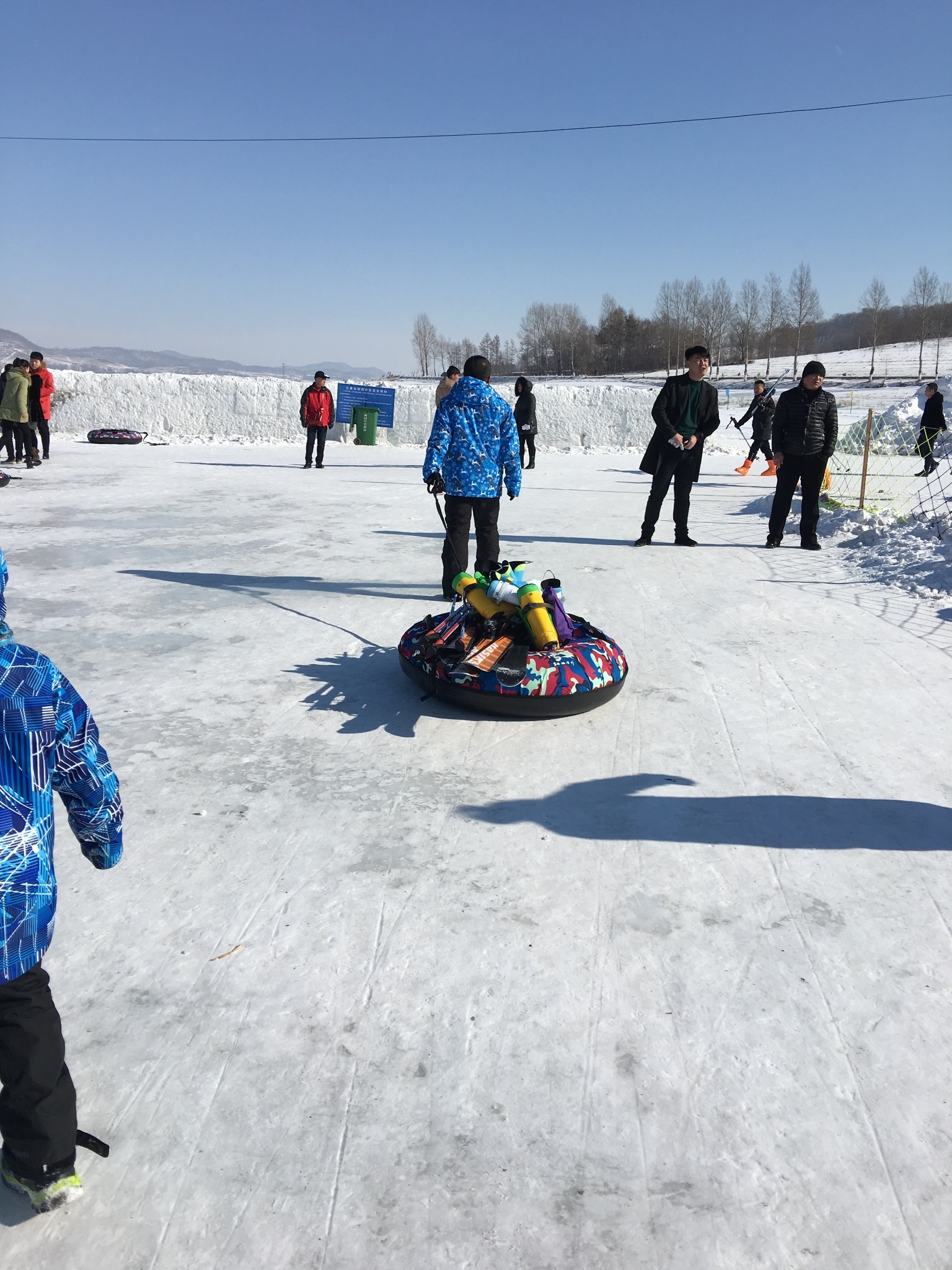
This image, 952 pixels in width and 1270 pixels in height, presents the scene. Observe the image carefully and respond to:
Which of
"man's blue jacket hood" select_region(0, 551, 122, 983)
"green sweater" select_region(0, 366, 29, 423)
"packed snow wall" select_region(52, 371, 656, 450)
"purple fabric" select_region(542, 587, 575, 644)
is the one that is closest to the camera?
"man's blue jacket hood" select_region(0, 551, 122, 983)

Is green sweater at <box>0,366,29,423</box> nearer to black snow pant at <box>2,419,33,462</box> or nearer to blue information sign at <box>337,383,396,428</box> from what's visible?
black snow pant at <box>2,419,33,462</box>

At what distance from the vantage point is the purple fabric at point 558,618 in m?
4.34

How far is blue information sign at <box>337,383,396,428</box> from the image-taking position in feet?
76.9

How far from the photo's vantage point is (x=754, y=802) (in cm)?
338

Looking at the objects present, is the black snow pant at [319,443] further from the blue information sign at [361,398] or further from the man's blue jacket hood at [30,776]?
the man's blue jacket hood at [30,776]

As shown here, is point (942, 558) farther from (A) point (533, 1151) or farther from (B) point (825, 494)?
(A) point (533, 1151)

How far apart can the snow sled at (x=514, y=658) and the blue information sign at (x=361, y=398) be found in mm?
20180

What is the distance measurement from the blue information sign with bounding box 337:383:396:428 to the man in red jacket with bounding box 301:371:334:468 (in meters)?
7.62

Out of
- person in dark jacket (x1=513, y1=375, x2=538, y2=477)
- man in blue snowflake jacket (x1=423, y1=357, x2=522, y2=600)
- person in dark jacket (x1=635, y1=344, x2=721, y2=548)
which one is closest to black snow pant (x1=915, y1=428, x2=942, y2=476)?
person in dark jacket (x1=513, y1=375, x2=538, y2=477)

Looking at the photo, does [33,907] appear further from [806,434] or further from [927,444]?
[927,444]

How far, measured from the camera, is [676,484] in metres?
8.34

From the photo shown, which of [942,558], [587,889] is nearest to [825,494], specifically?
[942,558]

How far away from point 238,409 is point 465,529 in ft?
72.9

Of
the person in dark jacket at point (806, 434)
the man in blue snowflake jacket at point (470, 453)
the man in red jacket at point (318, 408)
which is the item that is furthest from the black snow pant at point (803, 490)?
the man in red jacket at point (318, 408)
